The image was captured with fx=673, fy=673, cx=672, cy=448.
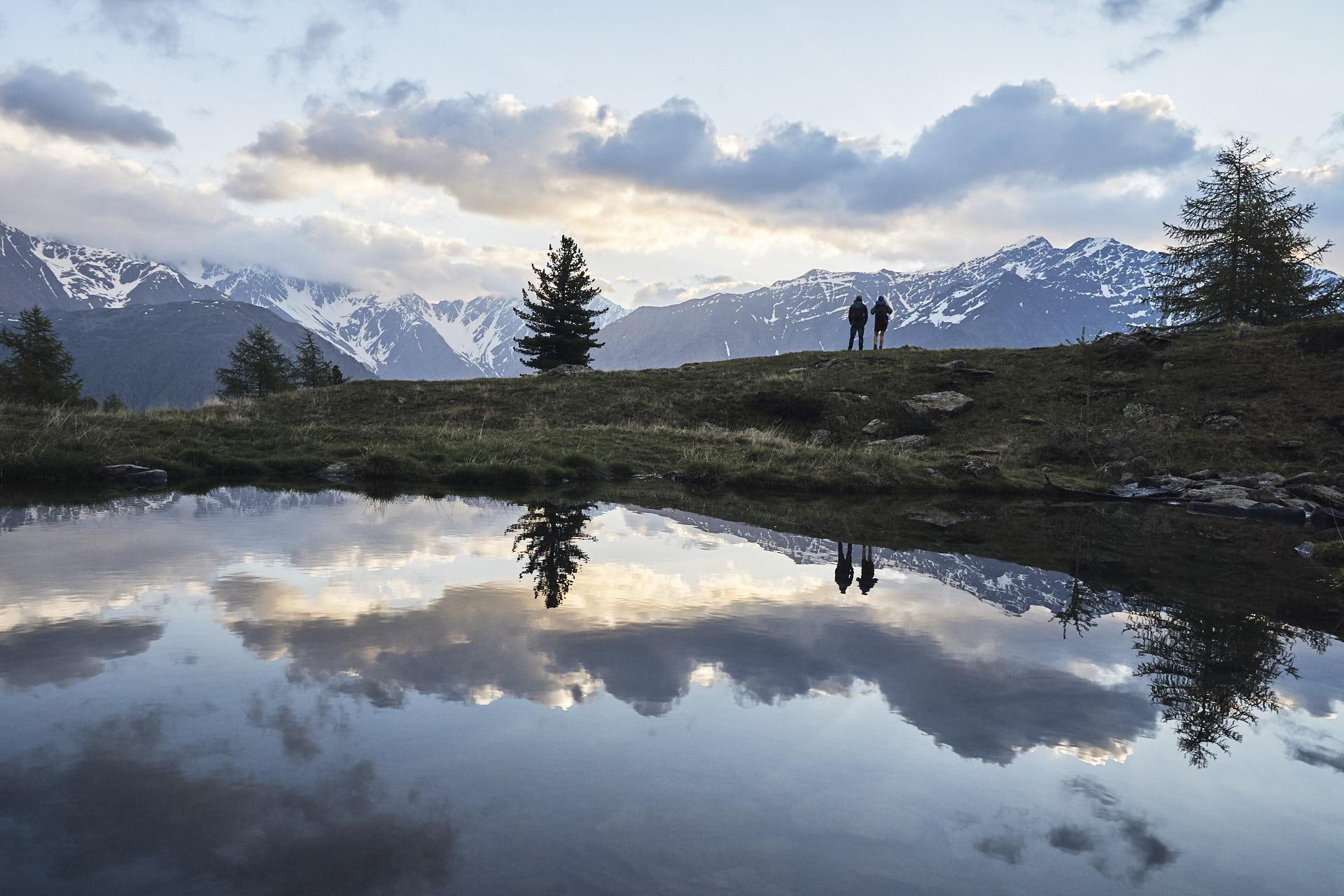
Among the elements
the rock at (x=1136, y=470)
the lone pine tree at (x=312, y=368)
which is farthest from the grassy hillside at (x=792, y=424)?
the lone pine tree at (x=312, y=368)

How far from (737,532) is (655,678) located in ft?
21.4

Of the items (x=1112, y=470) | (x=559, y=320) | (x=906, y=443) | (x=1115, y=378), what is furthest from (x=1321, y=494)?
(x=559, y=320)

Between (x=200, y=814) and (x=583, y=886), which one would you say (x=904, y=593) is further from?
(x=200, y=814)

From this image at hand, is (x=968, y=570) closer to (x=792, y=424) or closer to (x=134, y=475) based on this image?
(x=134, y=475)

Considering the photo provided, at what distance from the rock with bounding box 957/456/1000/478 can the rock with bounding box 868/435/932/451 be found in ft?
12.4

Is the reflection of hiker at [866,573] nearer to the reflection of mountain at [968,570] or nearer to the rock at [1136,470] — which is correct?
the reflection of mountain at [968,570]

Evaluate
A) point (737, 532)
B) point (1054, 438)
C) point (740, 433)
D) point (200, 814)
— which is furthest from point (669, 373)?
point (200, 814)

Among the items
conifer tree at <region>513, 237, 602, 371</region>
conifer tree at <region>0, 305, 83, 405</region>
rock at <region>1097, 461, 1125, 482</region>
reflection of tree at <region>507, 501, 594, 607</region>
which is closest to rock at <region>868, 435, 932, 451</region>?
rock at <region>1097, 461, 1125, 482</region>

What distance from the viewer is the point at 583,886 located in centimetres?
273

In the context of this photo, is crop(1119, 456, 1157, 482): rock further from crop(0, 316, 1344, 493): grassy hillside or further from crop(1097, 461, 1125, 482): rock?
crop(0, 316, 1344, 493): grassy hillside

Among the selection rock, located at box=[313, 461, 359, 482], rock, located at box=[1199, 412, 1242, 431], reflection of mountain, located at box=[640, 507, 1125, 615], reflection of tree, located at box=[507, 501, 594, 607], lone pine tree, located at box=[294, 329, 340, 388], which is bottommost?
reflection of mountain, located at box=[640, 507, 1125, 615]

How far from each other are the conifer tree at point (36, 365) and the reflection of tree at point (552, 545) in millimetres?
78749

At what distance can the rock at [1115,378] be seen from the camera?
96.2 feet

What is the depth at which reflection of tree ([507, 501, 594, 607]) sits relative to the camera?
7.47 meters
